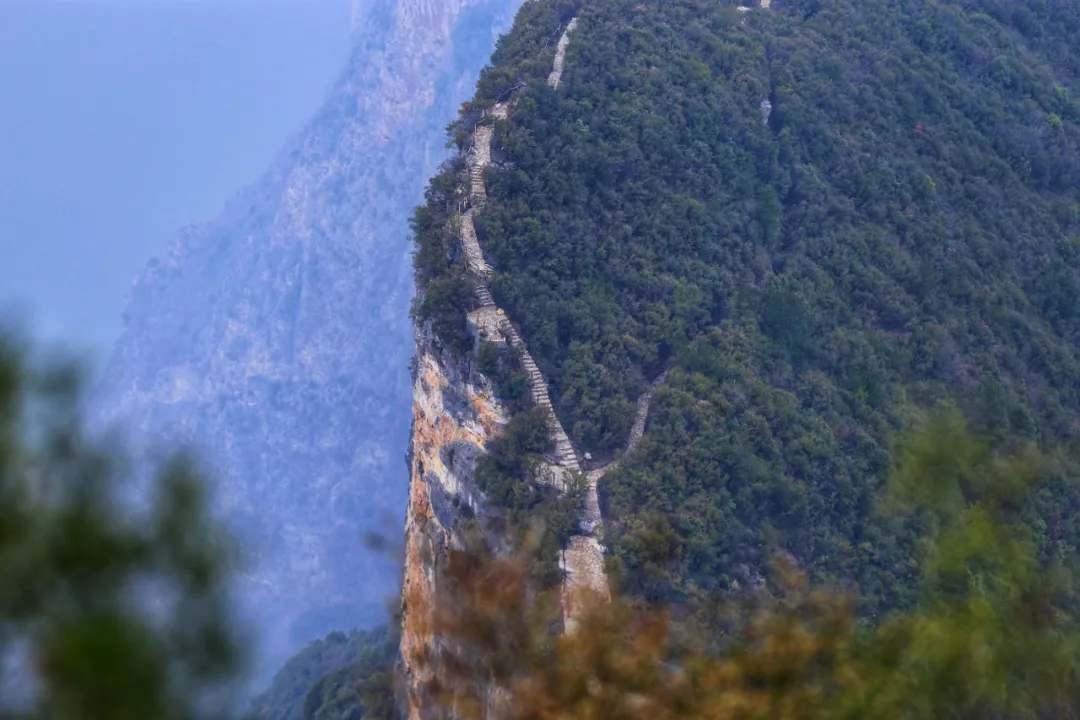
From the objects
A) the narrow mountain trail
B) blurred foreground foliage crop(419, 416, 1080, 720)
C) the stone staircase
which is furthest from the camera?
the narrow mountain trail

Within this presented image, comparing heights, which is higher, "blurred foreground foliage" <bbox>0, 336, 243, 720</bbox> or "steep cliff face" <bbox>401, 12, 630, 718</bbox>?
"blurred foreground foliage" <bbox>0, 336, 243, 720</bbox>

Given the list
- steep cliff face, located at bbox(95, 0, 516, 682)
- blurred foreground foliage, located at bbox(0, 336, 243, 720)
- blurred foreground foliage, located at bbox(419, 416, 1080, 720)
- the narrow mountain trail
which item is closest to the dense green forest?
the narrow mountain trail

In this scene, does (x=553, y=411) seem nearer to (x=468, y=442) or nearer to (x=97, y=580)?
(x=468, y=442)

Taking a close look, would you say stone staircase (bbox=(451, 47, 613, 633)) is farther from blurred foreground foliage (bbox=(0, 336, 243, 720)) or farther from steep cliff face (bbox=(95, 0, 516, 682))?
steep cliff face (bbox=(95, 0, 516, 682))

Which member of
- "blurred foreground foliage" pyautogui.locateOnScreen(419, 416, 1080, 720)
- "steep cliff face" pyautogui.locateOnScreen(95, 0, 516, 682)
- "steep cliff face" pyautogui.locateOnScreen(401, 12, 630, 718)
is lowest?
"steep cliff face" pyautogui.locateOnScreen(95, 0, 516, 682)

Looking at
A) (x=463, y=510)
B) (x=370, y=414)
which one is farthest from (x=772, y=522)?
(x=370, y=414)

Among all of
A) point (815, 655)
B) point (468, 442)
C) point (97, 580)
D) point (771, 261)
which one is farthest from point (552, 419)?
point (97, 580)

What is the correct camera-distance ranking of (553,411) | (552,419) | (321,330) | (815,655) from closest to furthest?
(815,655)
(552,419)
(553,411)
(321,330)
